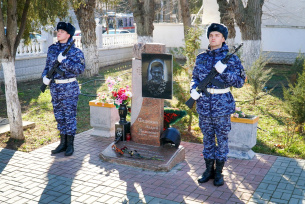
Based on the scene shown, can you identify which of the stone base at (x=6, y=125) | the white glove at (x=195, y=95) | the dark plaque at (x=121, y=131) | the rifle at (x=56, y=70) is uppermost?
the rifle at (x=56, y=70)

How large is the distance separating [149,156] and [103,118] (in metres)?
1.89

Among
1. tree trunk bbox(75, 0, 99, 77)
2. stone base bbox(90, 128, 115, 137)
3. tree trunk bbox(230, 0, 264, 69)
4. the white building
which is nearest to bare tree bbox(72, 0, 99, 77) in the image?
tree trunk bbox(75, 0, 99, 77)

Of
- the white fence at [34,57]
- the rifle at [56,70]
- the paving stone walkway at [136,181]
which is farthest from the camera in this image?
the white fence at [34,57]

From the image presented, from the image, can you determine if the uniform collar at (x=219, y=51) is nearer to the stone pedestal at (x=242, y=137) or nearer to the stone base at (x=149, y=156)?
the stone pedestal at (x=242, y=137)

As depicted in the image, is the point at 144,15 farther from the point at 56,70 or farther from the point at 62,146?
the point at 62,146

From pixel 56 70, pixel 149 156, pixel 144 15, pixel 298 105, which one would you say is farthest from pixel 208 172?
pixel 144 15

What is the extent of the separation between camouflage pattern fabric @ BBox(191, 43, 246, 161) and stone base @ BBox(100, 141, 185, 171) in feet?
2.84

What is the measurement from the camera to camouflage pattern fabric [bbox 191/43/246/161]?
537 cm

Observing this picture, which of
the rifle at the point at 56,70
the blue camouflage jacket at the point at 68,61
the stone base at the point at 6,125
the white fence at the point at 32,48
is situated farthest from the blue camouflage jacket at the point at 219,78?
the white fence at the point at 32,48

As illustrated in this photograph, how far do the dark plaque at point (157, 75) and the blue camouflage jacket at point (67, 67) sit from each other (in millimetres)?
1101

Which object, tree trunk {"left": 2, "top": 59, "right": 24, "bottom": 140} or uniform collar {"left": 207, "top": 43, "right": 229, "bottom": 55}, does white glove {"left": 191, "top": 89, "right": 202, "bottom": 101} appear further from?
tree trunk {"left": 2, "top": 59, "right": 24, "bottom": 140}

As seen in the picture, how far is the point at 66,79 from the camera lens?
661cm

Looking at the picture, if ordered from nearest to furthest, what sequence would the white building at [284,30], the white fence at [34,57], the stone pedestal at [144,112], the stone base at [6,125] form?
the stone pedestal at [144,112] → the stone base at [6,125] → the white fence at [34,57] → the white building at [284,30]

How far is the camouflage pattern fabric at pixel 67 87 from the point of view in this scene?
6520 mm
